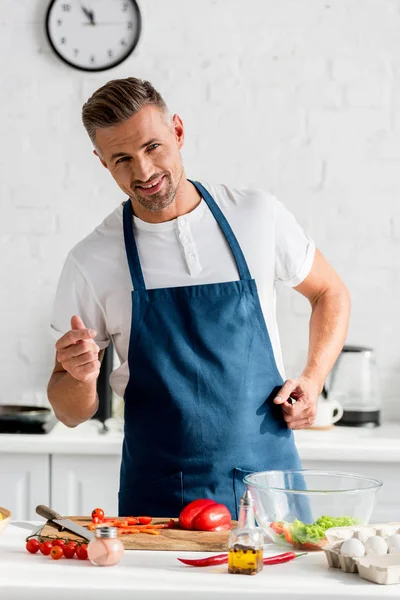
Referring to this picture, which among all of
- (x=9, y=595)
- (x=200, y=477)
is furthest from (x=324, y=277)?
(x=9, y=595)

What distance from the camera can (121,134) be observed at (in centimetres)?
224

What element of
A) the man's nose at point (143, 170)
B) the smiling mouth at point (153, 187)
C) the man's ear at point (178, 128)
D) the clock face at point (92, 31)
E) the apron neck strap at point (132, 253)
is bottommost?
the apron neck strap at point (132, 253)

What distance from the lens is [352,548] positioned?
1.58 meters

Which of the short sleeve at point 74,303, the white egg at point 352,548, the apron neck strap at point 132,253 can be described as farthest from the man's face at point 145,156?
the white egg at point 352,548

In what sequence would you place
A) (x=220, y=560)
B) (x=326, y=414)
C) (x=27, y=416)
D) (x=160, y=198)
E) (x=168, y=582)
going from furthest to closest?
1. (x=326, y=414)
2. (x=27, y=416)
3. (x=160, y=198)
4. (x=220, y=560)
5. (x=168, y=582)

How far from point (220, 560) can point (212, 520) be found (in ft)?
0.62

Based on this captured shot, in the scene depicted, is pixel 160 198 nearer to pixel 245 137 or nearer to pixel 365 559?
pixel 365 559

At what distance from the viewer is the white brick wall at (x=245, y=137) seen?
3.57m

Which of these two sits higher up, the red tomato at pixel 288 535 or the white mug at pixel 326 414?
the white mug at pixel 326 414

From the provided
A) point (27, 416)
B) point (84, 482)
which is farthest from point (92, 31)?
point (84, 482)

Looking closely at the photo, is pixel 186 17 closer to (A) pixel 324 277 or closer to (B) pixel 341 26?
(B) pixel 341 26

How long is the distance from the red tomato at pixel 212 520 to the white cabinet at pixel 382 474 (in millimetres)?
1209

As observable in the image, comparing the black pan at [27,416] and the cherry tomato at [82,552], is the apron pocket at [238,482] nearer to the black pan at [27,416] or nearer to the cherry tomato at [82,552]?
the cherry tomato at [82,552]

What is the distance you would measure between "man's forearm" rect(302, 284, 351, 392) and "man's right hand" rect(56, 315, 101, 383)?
0.64 m
